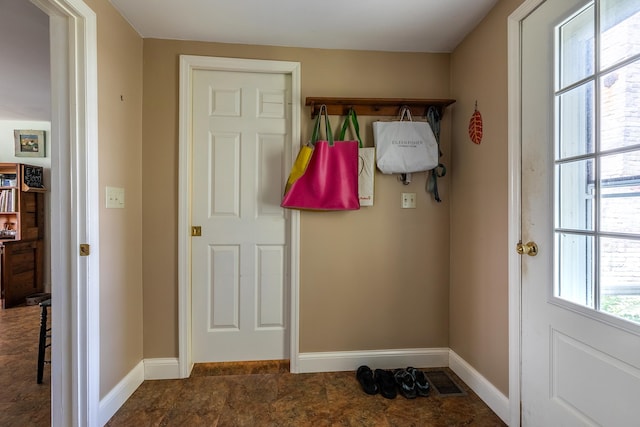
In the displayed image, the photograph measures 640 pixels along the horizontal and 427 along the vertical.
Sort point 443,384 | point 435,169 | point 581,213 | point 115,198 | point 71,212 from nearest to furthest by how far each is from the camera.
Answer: point 581,213, point 71,212, point 115,198, point 443,384, point 435,169

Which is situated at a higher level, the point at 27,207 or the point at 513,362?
the point at 27,207

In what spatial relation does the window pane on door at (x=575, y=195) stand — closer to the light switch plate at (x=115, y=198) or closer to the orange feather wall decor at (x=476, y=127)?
the orange feather wall decor at (x=476, y=127)

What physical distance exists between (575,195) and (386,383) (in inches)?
55.1

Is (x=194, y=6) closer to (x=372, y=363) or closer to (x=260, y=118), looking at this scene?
(x=260, y=118)

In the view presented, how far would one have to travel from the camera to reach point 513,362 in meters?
1.42

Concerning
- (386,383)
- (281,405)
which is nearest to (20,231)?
(281,405)

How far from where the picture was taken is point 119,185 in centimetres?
159

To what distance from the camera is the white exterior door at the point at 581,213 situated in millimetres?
956

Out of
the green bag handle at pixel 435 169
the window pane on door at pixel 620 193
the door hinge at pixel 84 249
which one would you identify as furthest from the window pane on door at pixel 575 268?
the door hinge at pixel 84 249

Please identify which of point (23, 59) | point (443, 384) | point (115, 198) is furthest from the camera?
point (23, 59)

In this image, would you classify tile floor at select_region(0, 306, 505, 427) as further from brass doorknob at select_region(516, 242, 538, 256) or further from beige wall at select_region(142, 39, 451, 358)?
brass doorknob at select_region(516, 242, 538, 256)

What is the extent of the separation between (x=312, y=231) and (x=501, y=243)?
1.09 metres

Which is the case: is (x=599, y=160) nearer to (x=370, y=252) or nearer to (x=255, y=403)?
(x=370, y=252)

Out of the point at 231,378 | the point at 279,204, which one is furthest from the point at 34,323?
the point at 279,204
